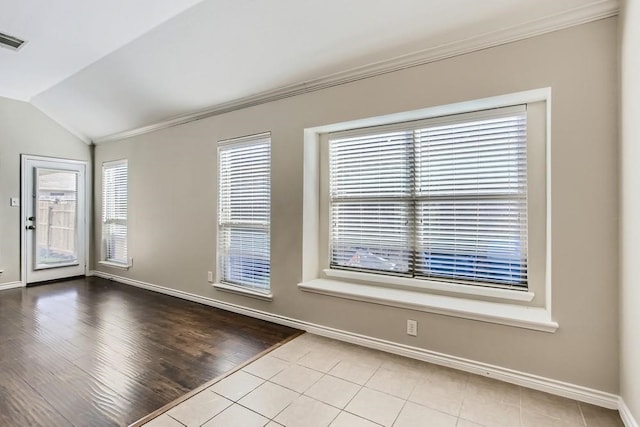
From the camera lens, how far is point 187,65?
321 centimetres

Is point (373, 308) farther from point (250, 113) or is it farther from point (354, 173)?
point (250, 113)

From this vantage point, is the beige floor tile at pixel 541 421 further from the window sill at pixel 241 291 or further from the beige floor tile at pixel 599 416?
the window sill at pixel 241 291

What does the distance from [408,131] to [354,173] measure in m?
0.64

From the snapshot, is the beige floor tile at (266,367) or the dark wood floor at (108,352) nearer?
the dark wood floor at (108,352)

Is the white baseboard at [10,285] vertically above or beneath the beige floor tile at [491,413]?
above

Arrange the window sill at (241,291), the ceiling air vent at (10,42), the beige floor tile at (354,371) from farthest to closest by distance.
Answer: the window sill at (241,291), the ceiling air vent at (10,42), the beige floor tile at (354,371)

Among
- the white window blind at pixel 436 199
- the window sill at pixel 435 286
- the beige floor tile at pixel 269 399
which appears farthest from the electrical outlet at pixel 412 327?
the beige floor tile at pixel 269 399

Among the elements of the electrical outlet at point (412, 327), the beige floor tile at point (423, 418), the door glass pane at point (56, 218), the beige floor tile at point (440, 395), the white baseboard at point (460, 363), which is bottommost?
the beige floor tile at point (423, 418)

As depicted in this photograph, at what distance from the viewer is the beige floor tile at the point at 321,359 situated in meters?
2.38

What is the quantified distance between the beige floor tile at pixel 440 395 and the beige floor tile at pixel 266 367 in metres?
0.96

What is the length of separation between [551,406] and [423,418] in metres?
0.82

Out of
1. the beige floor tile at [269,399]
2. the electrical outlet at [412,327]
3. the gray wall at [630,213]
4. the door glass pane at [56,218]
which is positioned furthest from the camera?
the door glass pane at [56,218]

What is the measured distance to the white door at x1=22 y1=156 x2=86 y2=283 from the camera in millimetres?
4824

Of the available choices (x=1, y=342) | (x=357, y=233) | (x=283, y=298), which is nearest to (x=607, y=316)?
(x=357, y=233)
